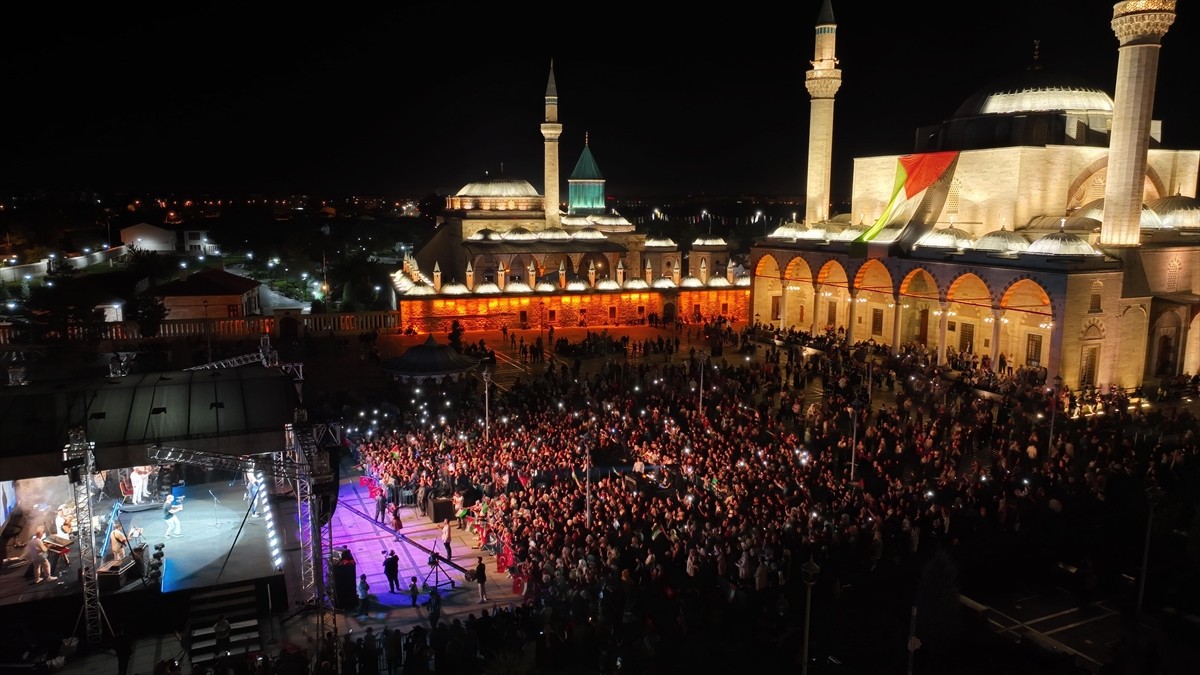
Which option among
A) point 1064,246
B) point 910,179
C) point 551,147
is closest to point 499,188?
point 551,147

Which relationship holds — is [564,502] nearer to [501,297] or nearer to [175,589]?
[175,589]

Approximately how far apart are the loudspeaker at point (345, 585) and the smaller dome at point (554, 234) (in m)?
35.2

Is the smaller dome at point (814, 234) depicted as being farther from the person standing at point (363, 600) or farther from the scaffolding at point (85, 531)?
the scaffolding at point (85, 531)

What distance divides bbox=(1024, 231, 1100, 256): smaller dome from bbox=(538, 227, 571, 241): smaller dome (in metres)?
26.3

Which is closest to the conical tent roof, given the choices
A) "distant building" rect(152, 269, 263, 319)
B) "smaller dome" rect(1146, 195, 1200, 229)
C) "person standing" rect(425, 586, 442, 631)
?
"person standing" rect(425, 586, 442, 631)

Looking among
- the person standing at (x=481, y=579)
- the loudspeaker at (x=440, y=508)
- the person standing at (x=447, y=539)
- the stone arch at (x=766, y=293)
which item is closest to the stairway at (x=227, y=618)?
the person standing at (x=447, y=539)

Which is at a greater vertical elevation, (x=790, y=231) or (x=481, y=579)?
(x=790, y=231)

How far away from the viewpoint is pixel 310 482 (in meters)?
11.9

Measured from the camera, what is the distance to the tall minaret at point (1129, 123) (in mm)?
25781

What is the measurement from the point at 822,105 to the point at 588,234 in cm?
1577

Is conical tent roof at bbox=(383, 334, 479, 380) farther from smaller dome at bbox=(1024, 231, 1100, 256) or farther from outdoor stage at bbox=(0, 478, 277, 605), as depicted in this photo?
smaller dome at bbox=(1024, 231, 1100, 256)

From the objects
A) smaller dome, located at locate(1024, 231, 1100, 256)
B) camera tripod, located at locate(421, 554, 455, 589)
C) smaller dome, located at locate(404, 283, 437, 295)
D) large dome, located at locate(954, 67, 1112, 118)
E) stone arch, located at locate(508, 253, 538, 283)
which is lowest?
camera tripod, located at locate(421, 554, 455, 589)

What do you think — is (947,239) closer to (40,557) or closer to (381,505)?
(381,505)

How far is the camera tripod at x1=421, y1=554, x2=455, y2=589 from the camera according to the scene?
43.4ft
